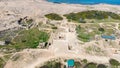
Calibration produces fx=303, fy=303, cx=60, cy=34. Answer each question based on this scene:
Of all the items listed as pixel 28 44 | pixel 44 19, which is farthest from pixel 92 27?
pixel 28 44

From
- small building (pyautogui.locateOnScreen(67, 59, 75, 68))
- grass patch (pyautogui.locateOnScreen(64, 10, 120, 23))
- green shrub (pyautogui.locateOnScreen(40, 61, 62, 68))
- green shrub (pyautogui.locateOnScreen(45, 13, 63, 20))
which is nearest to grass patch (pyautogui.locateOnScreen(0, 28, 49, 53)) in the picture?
green shrub (pyautogui.locateOnScreen(40, 61, 62, 68))

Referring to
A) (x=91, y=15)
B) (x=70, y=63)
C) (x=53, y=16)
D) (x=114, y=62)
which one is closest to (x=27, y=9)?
(x=53, y=16)

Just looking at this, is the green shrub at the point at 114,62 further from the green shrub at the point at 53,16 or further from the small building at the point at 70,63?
the green shrub at the point at 53,16

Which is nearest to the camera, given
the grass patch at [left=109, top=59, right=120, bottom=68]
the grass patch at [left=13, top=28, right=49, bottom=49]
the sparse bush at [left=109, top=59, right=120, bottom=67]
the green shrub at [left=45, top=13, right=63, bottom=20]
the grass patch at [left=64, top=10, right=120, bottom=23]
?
the grass patch at [left=109, top=59, right=120, bottom=68]

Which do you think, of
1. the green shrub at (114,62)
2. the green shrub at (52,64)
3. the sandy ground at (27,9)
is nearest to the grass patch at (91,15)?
the sandy ground at (27,9)

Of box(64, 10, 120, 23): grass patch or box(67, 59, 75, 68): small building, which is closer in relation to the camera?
box(67, 59, 75, 68): small building

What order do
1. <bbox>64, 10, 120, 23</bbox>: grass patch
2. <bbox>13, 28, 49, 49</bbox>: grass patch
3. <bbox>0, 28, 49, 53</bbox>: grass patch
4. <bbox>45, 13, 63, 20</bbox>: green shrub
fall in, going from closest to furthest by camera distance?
<bbox>0, 28, 49, 53</bbox>: grass patch
<bbox>13, 28, 49, 49</bbox>: grass patch
<bbox>45, 13, 63, 20</bbox>: green shrub
<bbox>64, 10, 120, 23</bbox>: grass patch

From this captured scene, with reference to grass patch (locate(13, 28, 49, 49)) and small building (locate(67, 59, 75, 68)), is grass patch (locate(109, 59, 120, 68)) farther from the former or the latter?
grass patch (locate(13, 28, 49, 49))

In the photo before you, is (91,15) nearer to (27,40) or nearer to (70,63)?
(27,40)
